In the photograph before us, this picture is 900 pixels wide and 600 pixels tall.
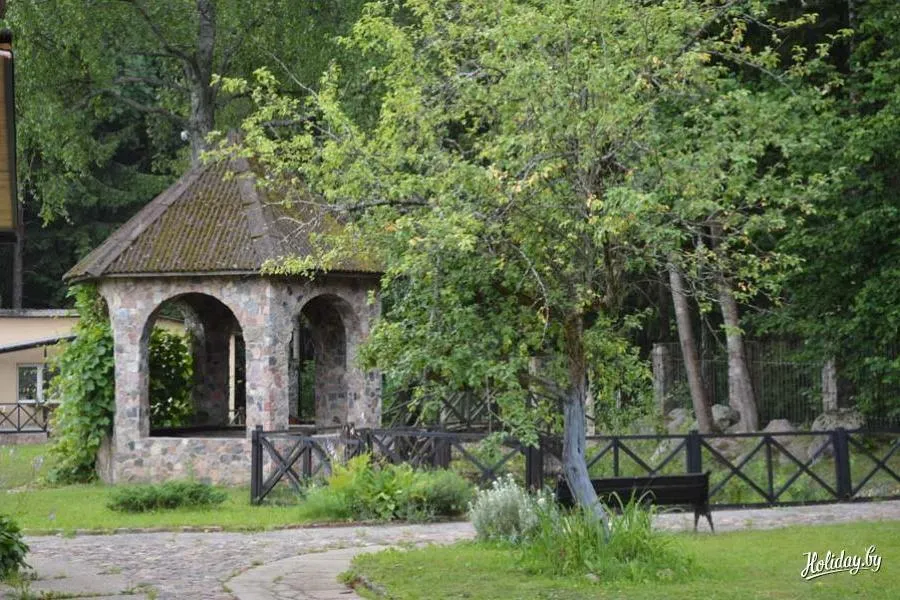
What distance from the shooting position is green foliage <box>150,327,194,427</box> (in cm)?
2777

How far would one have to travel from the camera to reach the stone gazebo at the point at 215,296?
24.2 meters

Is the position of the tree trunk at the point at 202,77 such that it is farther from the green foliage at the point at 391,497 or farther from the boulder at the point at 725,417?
the green foliage at the point at 391,497

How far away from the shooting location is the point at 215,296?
24.7 m

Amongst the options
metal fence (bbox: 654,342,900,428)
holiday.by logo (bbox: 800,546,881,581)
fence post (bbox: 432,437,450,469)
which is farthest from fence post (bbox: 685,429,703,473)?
metal fence (bbox: 654,342,900,428)

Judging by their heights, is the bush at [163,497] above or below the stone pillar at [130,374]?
below

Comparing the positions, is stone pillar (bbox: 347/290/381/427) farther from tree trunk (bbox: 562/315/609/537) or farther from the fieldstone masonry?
tree trunk (bbox: 562/315/609/537)

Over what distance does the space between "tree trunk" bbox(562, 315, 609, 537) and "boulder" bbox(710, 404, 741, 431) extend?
1701 cm

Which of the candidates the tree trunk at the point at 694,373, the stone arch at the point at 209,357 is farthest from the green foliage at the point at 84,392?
the tree trunk at the point at 694,373

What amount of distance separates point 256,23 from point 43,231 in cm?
2556

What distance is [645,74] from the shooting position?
45.3 ft

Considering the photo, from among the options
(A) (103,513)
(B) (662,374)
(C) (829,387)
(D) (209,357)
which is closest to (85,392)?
(D) (209,357)

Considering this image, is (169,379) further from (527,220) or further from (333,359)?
(527,220)

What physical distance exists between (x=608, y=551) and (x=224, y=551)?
4712 millimetres

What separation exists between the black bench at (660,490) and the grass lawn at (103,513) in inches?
184
